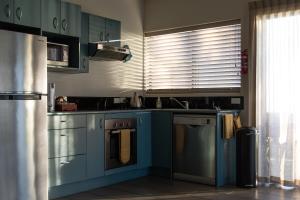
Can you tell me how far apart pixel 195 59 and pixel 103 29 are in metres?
1.38

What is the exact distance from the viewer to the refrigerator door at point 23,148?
10.5 feet

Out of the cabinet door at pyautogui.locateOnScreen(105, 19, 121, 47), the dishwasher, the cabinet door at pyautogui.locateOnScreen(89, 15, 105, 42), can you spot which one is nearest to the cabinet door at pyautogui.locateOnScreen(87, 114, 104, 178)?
the dishwasher

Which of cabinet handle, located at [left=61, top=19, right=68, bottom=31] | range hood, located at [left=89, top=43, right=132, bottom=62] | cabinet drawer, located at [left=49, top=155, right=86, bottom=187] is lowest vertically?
cabinet drawer, located at [left=49, top=155, right=86, bottom=187]

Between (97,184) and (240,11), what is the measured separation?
2.81 metres

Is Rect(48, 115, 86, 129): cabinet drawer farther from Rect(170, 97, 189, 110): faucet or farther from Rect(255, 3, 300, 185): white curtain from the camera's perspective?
Rect(255, 3, 300, 185): white curtain

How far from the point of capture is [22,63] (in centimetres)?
328

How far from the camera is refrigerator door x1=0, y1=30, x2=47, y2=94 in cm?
315

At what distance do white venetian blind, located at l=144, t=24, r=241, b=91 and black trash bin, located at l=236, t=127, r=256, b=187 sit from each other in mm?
788

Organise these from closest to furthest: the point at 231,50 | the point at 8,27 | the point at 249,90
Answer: the point at 8,27 < the point at 249,90 < the point at 231,50

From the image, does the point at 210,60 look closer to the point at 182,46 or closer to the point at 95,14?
the point at 182,46

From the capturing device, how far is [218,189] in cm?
429

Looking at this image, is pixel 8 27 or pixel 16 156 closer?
pixel 16 156

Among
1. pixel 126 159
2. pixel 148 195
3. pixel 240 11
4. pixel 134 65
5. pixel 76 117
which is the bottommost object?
pixel 148 195

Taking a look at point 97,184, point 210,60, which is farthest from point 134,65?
point 97,184
